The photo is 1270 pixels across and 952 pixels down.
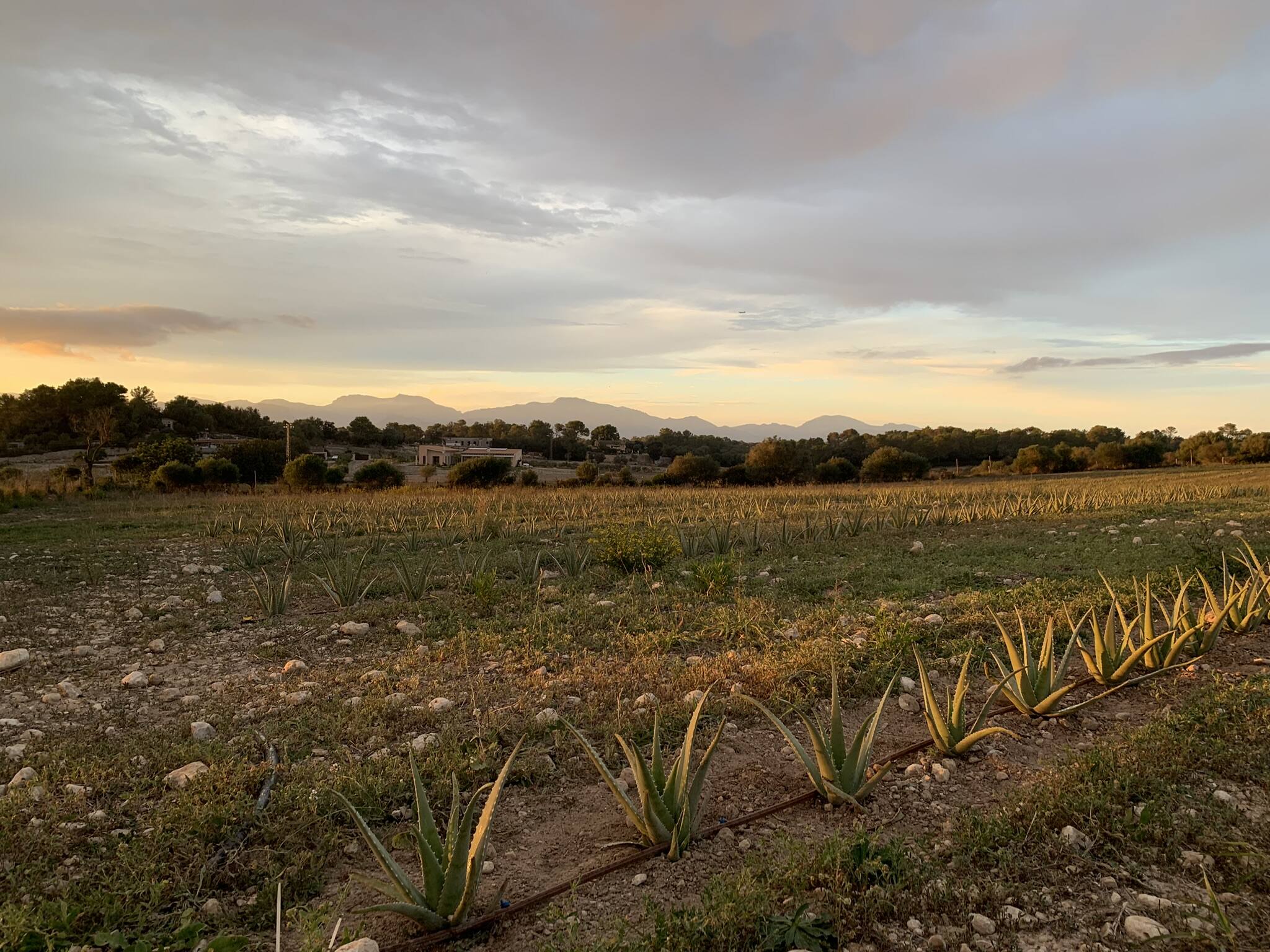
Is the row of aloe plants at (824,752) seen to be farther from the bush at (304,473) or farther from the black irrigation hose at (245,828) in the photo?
the bush at (304,473)

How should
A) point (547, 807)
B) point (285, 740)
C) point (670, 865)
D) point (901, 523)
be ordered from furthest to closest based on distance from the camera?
point (901, 523), point (285, 740), point (547, 807), point (670, 865)

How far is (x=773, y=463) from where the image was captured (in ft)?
151

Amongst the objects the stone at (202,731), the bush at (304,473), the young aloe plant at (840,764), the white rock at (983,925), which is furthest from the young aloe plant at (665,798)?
the bush at (304,473)

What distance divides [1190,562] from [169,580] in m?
12.0

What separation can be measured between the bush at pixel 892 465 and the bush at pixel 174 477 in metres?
37.6

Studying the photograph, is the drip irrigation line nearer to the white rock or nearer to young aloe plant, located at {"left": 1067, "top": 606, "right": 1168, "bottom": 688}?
the white rock

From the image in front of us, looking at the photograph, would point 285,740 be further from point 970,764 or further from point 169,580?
point 169,580

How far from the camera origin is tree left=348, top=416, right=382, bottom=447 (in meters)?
81.9

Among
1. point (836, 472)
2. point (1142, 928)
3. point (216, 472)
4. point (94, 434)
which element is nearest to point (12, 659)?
point (1142, 928)

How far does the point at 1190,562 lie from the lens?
23.8ft

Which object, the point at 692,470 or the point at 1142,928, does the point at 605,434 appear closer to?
the point at 692,470

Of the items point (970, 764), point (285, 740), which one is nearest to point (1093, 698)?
point (970, 764)

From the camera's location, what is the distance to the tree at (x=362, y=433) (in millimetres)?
81938

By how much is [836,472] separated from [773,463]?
4.17 m
